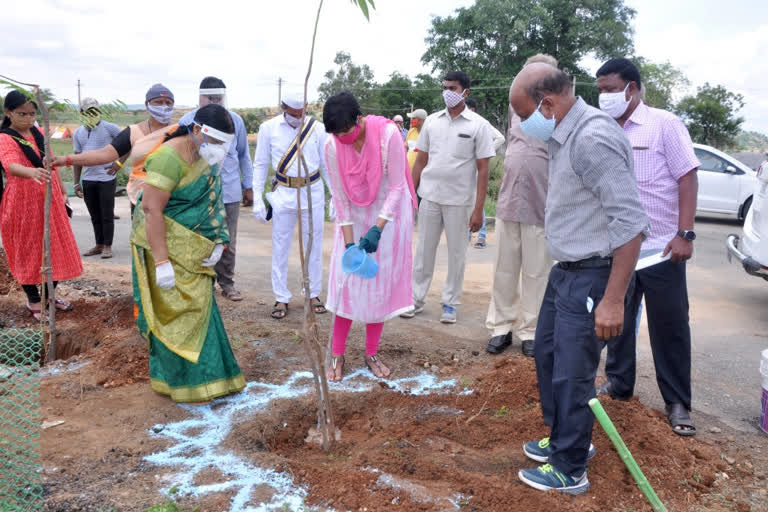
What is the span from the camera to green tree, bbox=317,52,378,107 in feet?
86.6

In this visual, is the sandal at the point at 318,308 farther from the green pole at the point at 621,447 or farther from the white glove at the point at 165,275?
the green pole at the point at 621,447

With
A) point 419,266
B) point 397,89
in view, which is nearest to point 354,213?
point 419,266

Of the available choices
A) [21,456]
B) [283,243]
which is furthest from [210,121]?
[283,243]

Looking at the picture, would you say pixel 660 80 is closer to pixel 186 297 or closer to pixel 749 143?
pixel 186 297

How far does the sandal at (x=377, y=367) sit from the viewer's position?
13.3 feet

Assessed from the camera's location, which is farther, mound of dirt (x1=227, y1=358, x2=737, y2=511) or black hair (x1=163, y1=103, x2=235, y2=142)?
black hair (x1=163, y1=103, x2=235, y2=142)

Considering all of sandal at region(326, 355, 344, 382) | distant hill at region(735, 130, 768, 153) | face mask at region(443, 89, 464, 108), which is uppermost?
distant hill at region(735, 130, 768, 153)

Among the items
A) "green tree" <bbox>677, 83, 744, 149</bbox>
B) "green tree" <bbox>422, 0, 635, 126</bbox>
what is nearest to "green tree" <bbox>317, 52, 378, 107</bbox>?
"green tree" <bbox>422, 0, 635, 126</bbox>

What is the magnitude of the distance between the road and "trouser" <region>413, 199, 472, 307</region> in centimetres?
35

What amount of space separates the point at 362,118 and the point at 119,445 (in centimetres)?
221

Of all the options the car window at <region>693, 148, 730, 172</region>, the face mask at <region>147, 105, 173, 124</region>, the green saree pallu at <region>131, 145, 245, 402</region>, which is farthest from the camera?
the car window at <region>693, 148, 730, 172</region>

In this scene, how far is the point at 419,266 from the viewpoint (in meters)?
5.33

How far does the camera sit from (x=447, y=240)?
198 inches

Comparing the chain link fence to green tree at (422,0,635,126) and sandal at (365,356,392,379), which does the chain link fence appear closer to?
sandal at (365,356,392,379)
